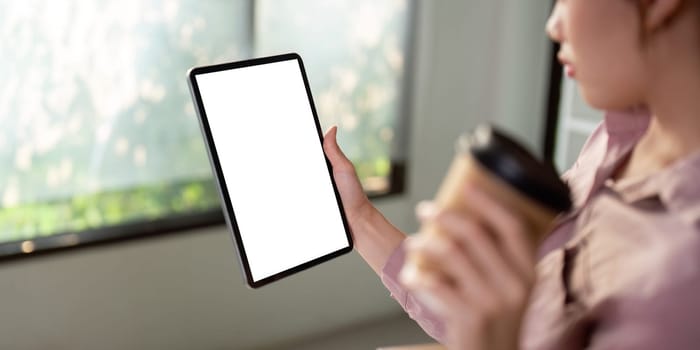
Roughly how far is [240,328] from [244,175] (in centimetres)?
145

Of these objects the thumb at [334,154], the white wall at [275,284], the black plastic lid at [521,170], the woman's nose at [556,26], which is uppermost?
the woman's nose at [556,26]

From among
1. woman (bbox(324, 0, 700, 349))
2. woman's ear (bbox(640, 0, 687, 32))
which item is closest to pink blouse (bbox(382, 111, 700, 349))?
woman (bbox(324, 0, 700, 349))

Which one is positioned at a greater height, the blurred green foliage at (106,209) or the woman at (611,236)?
the woman at (611,236)

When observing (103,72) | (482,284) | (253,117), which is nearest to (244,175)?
(253,117)

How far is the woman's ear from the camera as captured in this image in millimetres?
562

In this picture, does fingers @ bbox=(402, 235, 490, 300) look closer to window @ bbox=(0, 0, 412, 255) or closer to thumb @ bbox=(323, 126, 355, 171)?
thumb @ bbox=(323, 126, 355, 171)

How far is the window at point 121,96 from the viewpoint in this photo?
1.82 metres

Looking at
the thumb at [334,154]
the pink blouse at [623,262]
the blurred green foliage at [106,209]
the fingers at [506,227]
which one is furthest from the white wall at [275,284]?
the fingers at [506,227]

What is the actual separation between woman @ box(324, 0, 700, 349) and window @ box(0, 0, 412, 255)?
4.69ft

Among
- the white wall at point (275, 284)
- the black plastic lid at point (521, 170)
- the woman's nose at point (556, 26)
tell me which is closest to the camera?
the black plastic lid at point (521, 170)

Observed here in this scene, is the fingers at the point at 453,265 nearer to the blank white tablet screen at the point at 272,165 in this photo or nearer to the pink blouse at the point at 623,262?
the pink blouse at the point at 623,262

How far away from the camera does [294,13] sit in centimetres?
214

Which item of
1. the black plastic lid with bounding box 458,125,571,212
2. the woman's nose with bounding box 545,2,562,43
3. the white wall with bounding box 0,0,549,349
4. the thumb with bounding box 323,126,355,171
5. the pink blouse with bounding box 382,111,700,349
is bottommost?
the white wall with bounding box 0,0,549,349

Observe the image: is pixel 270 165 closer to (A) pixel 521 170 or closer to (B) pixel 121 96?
(A) pixel 521 170
